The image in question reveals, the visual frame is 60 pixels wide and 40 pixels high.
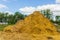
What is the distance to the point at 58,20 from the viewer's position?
66750 mm

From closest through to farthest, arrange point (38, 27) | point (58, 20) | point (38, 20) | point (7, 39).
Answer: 1. point (7, 39)
2. point (38, 27)
3. point (38, 20)
4. point (58, 20)

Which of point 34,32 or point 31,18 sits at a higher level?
point 31,18

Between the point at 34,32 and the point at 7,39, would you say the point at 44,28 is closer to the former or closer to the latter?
the point at 34,32

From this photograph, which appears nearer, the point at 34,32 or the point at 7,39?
the point at 7,39

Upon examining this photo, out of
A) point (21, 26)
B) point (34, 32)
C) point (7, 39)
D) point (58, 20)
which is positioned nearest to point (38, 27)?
point (34, 32)

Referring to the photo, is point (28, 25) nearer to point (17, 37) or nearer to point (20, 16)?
point (17, 37)

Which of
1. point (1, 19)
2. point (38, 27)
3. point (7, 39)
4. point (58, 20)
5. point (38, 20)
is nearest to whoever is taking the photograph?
point (7, 39)

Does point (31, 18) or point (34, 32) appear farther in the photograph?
point (31, 18)

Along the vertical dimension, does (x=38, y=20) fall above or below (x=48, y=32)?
above

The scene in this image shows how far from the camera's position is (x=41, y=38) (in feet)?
47.8

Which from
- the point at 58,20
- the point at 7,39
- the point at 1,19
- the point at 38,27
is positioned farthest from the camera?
the point at 1,19

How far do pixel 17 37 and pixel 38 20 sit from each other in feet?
17.8

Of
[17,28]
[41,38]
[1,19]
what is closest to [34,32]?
[17,28]

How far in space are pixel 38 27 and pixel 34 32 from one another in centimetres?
63
